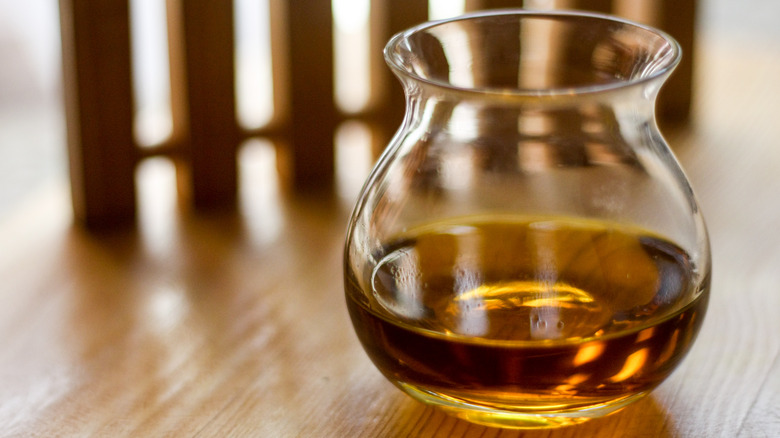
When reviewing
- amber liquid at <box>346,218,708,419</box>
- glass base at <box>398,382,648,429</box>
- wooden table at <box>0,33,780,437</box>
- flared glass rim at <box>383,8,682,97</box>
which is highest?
flared glass rim at <box>383,8,682,97</box>

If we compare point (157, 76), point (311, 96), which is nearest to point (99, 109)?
point (311, 96)

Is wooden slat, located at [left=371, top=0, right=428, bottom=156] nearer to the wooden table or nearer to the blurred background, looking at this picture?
the blurred background

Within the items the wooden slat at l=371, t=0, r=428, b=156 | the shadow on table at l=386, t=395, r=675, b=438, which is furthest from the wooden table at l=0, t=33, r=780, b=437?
the wooden slat at l=371, t=0, r=428, b=156

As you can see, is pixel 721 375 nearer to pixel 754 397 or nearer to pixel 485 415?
pixel 754 397

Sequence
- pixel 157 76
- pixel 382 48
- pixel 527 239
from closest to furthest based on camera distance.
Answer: pixel 527 239 < pixel 382 48 < pixel 157 76

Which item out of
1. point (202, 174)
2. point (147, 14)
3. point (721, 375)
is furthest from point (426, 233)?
point (147, 14)

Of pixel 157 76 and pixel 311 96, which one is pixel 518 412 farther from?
pixel 157 76

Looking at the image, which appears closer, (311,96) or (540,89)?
(540,89)
